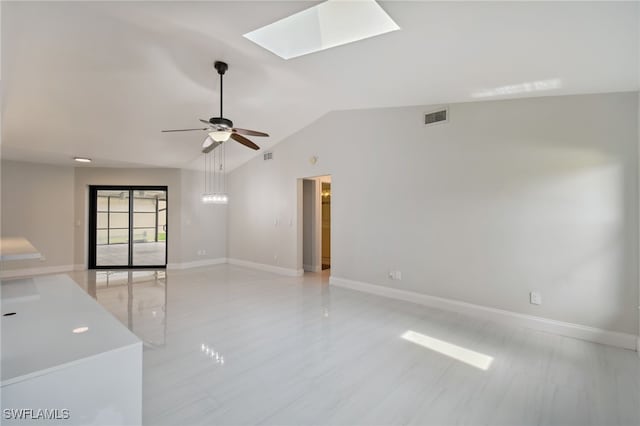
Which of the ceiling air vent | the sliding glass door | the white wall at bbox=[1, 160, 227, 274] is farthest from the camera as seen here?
the sliding glass door

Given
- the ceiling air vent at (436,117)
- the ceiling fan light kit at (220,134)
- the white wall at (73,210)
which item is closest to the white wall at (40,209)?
the white wall at (73,210)

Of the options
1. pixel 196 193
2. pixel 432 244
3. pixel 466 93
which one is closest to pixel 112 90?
pixel 196 193

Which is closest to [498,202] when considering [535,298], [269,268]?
[535,298]

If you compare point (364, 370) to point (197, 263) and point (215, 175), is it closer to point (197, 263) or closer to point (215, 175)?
point (197, 263)

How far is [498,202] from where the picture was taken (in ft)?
12.8

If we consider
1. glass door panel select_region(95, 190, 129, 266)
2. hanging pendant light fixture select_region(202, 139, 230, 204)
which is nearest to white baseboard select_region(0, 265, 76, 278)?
glass door panel select_region(95, 190, 129, 266)

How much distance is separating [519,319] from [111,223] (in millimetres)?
8813

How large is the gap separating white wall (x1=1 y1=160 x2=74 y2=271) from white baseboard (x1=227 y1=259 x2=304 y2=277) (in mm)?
3840

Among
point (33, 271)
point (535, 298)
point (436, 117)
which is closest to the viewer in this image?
point (535, 298)

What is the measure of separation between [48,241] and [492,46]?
357 inches

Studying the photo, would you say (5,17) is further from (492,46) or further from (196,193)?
(196,193)

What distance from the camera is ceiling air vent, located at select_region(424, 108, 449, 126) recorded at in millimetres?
4355

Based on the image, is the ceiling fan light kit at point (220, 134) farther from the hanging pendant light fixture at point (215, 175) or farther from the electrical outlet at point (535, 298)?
the electrical outlet at point (535, 298)

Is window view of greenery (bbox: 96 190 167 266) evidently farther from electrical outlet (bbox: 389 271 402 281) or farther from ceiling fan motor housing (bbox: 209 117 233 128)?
electrical outlet (bbox: 389 271 402 281)
